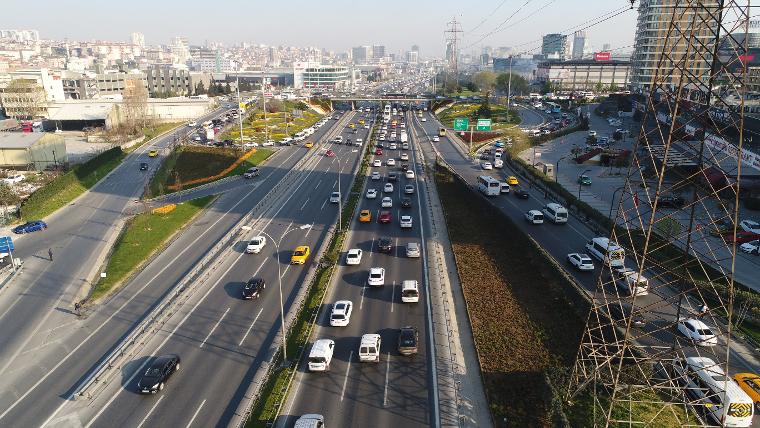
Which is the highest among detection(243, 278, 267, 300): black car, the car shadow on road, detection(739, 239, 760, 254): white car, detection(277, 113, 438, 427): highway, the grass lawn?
detection(739, 239, 760, 254): white car

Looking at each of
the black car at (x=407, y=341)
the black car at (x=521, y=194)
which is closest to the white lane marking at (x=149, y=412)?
the black car at (x=407, y=341)

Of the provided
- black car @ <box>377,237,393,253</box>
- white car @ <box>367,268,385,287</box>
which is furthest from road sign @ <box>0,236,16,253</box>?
black car @ <box>377,237,393,253</box>

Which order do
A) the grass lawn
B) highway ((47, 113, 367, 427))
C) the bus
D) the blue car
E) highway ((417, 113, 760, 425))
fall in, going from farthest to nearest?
the bus
the blue car
the grass lawn
highway ((417, 113, 760, 425))
highway ((47, 113, 367, 427))

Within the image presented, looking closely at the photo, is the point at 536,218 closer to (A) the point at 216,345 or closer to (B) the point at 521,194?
(B) the point at 521,194

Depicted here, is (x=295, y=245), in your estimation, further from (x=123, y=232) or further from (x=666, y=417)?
(x=666, y=417)

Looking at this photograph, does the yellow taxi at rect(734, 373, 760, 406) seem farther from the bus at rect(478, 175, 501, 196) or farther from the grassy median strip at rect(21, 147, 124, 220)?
the grassy median strip at rect(21, 147, 124, 220)

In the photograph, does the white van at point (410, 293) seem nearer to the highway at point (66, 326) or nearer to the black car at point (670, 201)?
the highway at point (66, 326)
